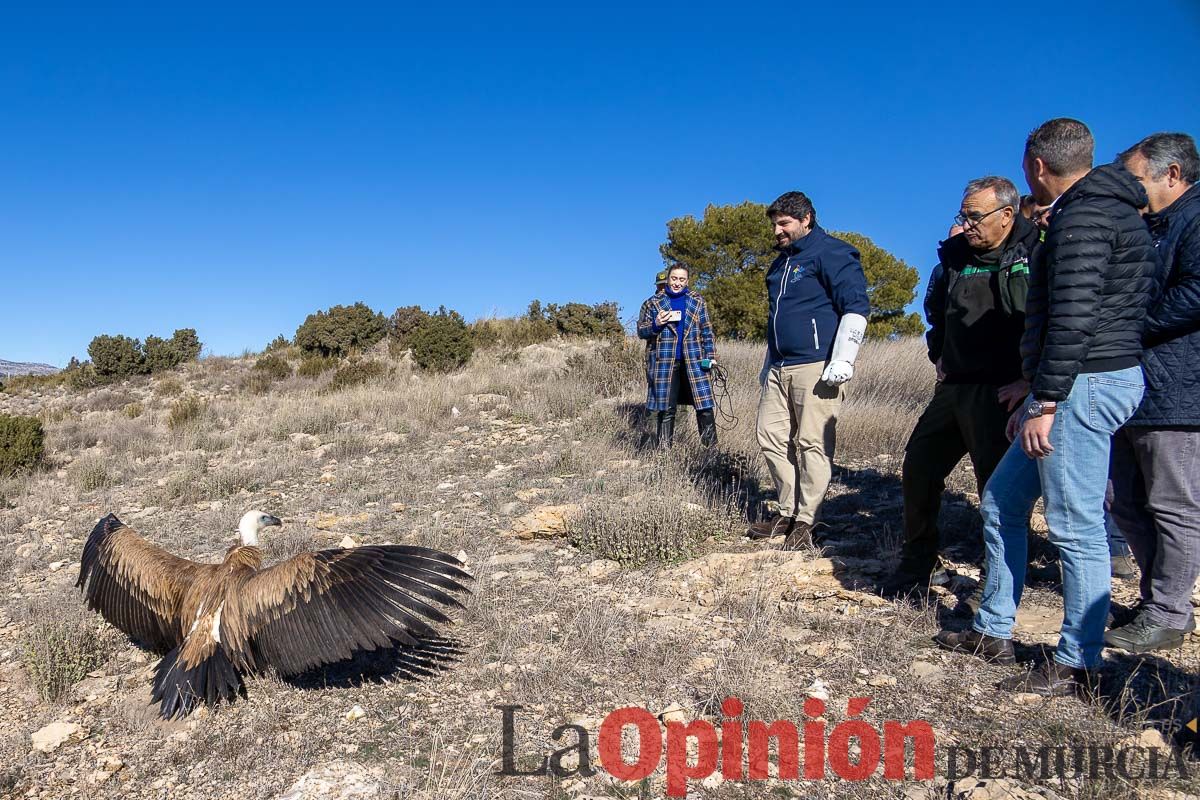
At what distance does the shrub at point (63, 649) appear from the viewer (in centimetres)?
305

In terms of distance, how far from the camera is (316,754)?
2477 millimetres

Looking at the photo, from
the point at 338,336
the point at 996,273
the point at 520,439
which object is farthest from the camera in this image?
the point at 338,336

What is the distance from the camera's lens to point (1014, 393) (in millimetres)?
2936

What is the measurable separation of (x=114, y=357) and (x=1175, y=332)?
2101 cm

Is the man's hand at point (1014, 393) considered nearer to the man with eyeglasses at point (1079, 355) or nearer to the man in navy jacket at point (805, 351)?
the man with eyeglasses at point (1079, 355)

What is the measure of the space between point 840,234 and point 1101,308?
1898cm

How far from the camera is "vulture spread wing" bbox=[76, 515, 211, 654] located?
3.00 meters

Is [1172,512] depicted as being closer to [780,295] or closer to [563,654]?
[780,295]

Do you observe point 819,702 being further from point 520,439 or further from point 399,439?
point 399,439

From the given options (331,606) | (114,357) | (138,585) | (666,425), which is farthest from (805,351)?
(114,357)

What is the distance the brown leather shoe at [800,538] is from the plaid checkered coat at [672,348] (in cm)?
226

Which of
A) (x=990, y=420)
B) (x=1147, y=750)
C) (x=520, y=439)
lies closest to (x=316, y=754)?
(x=1147, y=750)

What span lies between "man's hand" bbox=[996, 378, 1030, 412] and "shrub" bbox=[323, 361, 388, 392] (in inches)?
463

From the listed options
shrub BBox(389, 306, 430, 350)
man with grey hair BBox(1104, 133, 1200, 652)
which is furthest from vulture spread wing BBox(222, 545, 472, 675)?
shrub BBox(389, 306, 430, 350)
